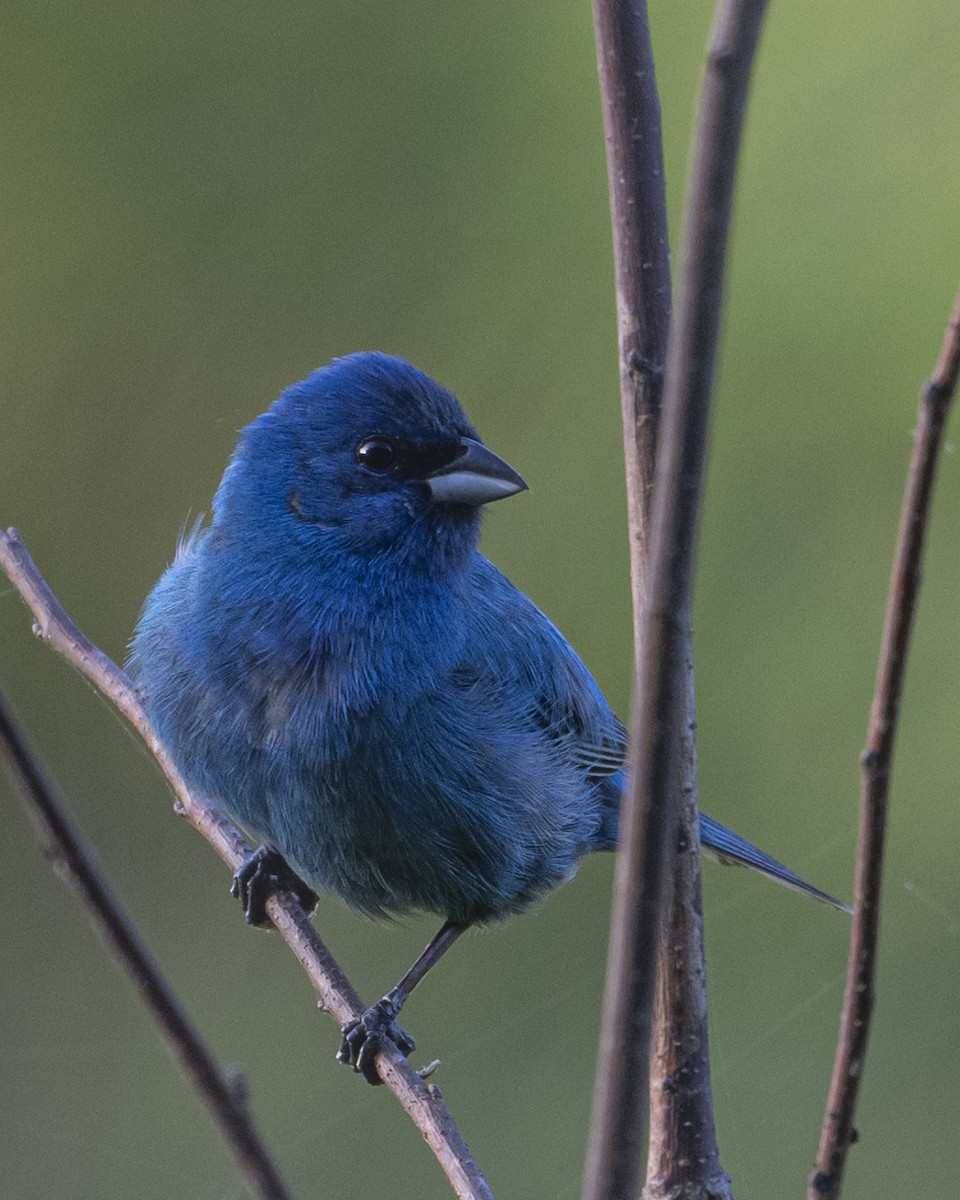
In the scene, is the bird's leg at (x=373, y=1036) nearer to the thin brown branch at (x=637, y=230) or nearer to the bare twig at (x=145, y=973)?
the thin brown branch at (x=637, y=230)

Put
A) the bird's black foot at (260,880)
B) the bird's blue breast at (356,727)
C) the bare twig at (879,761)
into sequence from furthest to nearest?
the bird's black foot at (260,880), the bird's blue breast at (356,727), the bare twig at (879,761)

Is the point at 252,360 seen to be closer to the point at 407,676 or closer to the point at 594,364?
the point at 594,364

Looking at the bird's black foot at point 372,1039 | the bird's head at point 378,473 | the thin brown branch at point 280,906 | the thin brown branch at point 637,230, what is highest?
the thin brown branch at point 637,230

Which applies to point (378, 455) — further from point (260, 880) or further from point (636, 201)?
point (636, 201)

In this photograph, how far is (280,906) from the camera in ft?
10.0

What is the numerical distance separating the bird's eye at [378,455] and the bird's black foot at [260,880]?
829 millimetres

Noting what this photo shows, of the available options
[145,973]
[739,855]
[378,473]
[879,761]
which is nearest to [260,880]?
[378,473]

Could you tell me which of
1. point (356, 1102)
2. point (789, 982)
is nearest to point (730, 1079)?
point (789, 982)

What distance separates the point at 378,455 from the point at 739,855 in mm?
1371

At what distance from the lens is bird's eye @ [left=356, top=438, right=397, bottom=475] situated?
320cm

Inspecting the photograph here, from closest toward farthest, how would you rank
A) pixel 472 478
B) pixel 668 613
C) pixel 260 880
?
pixel 668 613 → pixel 472 478 → pixel 260 880

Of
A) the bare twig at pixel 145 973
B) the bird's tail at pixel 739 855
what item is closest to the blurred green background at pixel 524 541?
the bird's tail at pixel 739 855

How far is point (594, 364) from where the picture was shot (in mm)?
5516

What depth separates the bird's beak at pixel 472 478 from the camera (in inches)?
124
